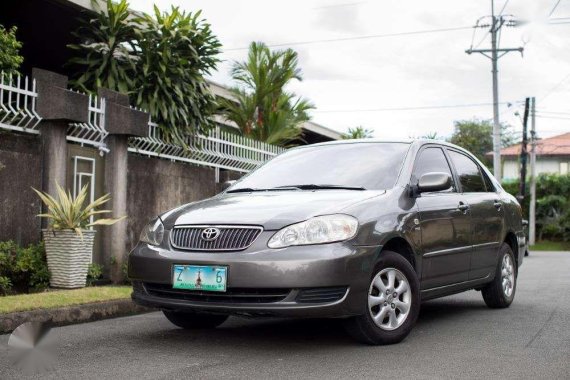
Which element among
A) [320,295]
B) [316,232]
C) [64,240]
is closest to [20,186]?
[64,240]

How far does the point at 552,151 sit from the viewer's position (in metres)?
53.5

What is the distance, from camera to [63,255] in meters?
7.06

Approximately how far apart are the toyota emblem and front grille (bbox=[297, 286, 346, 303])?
678mm

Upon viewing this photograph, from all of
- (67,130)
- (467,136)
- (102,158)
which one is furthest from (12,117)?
(467,136)

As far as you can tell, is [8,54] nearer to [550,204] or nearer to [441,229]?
[441,229]

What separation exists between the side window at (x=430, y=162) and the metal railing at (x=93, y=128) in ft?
13.4

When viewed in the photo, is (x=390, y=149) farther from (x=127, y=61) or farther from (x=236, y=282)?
(x=127, y=61)

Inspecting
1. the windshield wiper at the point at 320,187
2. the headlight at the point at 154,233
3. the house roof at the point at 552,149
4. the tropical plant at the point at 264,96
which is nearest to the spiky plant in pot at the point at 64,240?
the headlight at the point at 154,233

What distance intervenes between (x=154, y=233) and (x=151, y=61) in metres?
5.34

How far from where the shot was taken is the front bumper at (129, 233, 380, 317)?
4.34m

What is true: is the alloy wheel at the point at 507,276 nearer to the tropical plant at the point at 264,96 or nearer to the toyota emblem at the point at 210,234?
the toyota emblem at the point at 210,234

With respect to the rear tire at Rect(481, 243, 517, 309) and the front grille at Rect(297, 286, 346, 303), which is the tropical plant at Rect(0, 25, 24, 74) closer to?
the front grille at Rect(297, 286, 346, 303)

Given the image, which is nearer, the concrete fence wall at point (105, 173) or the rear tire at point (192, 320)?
the rear tire at point (192, 320)

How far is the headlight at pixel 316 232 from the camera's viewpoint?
14.6 ft
